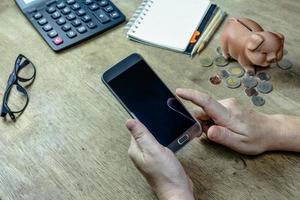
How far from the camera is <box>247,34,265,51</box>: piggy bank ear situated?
67 centimetres

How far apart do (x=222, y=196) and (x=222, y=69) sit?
0.84 ft

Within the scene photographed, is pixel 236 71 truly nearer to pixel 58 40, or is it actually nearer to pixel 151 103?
pixel 151 103

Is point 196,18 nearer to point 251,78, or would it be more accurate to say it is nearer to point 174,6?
point 174,6

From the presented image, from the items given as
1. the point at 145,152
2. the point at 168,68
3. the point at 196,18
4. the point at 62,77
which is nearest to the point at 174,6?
the point at 196,18

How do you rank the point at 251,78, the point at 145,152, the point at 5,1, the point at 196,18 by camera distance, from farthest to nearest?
the point at 5,1
the point at 196,18
the point at 251,78
the point at 145,152

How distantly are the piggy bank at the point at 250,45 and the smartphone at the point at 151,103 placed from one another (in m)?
0.17

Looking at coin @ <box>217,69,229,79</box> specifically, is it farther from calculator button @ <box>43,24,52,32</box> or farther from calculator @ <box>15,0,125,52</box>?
calculator button @ <box>43,24,52,32</box>

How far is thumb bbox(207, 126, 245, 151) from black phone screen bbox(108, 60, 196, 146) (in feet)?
0.12

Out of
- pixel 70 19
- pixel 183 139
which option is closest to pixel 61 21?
pixel 70 19

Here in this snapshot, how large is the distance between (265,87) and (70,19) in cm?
43

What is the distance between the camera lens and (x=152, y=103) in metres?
0.62

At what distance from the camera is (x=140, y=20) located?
84cm

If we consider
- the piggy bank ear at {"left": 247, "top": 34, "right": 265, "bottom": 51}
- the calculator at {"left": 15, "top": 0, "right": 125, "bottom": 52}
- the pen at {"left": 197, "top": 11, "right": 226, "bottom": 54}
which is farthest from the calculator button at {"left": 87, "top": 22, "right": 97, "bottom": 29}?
the piggy bank ear at {"left": 247, "top": 34, "right": 265, "bottom": 51}

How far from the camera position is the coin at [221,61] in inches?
29.2
